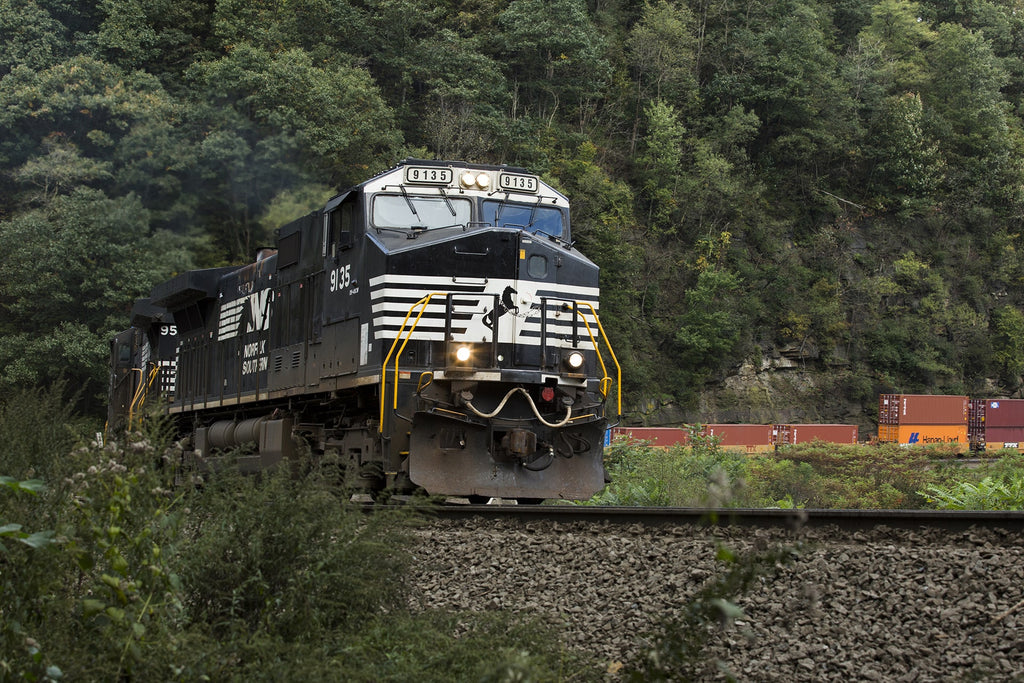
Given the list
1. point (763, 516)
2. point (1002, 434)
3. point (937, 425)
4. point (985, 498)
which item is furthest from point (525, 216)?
point (1002, 434)

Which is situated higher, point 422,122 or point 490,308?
point 422,122

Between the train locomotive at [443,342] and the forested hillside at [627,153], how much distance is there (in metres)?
18.4

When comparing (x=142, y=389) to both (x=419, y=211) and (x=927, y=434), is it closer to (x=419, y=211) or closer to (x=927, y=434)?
(x=419, y=211)

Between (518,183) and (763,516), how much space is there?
5.41 metres

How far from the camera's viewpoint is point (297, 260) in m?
12.5

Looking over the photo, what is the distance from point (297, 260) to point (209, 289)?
11.3 feet

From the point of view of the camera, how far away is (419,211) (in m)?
11.1

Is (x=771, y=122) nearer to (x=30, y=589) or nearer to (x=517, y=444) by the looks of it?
(x=517, y=444)

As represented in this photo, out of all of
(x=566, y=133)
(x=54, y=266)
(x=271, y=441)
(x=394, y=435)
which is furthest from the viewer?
(x=566, y=133)

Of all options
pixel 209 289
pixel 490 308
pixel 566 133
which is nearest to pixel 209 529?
pixel 490 308

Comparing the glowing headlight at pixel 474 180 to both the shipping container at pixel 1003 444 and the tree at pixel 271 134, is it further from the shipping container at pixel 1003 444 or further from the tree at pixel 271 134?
the shipping container at pixel 1003 444

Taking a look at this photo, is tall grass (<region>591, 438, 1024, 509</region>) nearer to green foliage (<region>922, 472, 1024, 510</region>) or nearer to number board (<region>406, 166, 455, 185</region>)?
green foliage (<region>922, 472, 1024, 510</region>)

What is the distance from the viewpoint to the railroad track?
21.8 feet

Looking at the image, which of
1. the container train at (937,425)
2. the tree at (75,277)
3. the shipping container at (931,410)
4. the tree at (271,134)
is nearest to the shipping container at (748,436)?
the container train at (937,425)
